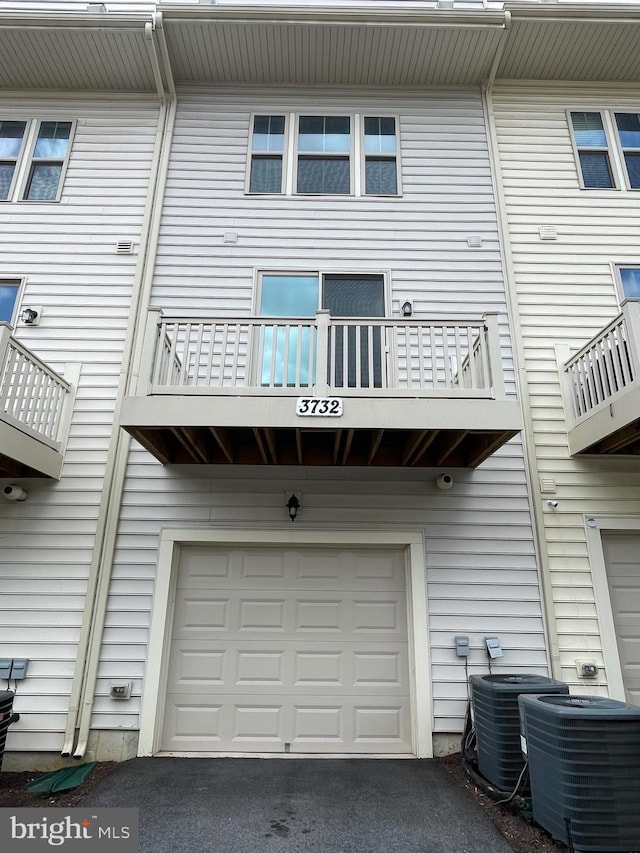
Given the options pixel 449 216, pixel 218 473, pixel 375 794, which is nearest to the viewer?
pixel 375 794

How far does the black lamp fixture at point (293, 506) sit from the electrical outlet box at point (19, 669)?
271 cm

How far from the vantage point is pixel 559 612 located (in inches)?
185

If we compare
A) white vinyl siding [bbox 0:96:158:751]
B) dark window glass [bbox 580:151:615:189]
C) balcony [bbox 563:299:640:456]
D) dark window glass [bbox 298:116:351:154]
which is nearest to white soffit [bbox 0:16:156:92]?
white vinyl siding [bbox 0:96:158:751]

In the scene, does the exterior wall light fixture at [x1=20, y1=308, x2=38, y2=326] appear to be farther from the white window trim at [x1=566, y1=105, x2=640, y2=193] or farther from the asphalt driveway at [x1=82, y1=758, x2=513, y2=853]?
the white window trim at [x1=566, y1=105, x2=640, y2=193]

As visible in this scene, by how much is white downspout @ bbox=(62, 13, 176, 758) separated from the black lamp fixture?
Result: 5.59 ft

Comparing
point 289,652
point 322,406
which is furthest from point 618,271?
point 289,652

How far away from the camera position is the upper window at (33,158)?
6133mm

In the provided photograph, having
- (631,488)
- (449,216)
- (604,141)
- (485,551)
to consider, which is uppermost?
(604,141)

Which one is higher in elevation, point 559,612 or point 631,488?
point 631,488

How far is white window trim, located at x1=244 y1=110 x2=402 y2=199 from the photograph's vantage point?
615cm

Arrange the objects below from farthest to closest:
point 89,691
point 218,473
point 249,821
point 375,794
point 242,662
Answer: point 218,473 → point 242,662 → point 89,691 → point 375,794 → point 249,821

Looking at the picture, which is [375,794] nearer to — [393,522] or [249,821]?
[249,821]

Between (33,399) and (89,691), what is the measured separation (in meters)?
2.71

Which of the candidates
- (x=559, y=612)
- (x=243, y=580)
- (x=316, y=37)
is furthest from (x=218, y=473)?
(x=316, y=37)
